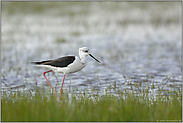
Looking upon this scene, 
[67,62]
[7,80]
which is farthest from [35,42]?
[67,62]

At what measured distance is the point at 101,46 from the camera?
14.7 metres

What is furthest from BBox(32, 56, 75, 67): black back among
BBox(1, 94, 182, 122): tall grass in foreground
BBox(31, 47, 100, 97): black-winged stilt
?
BBox(1, 94, 182, 122): tall grass in foreground

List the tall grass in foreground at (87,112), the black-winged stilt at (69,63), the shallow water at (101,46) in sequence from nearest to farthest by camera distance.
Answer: the tall grass in foreground at (87,112), the black-winged stilt at (69,63), the shallow water at (101,46)

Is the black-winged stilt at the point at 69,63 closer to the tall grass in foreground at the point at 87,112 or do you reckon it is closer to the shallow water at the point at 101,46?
the shallow water at the point at 101,46

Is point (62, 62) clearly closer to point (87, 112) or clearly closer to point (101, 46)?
point (87, 112)

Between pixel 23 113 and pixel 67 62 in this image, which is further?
pixel 67 62

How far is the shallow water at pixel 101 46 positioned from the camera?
360 inches

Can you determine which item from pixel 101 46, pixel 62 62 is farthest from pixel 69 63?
pixel 101 46

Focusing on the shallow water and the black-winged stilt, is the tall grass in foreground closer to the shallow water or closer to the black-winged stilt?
the black-winged stilt

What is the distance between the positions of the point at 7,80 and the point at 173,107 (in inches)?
224

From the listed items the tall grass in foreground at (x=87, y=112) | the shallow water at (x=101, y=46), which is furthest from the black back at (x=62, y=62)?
the tall grass in foreground at (x=87, y=112)

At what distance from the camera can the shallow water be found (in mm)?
9141

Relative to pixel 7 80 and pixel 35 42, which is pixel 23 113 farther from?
pixel 35 42

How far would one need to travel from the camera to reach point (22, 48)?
13844 mm
